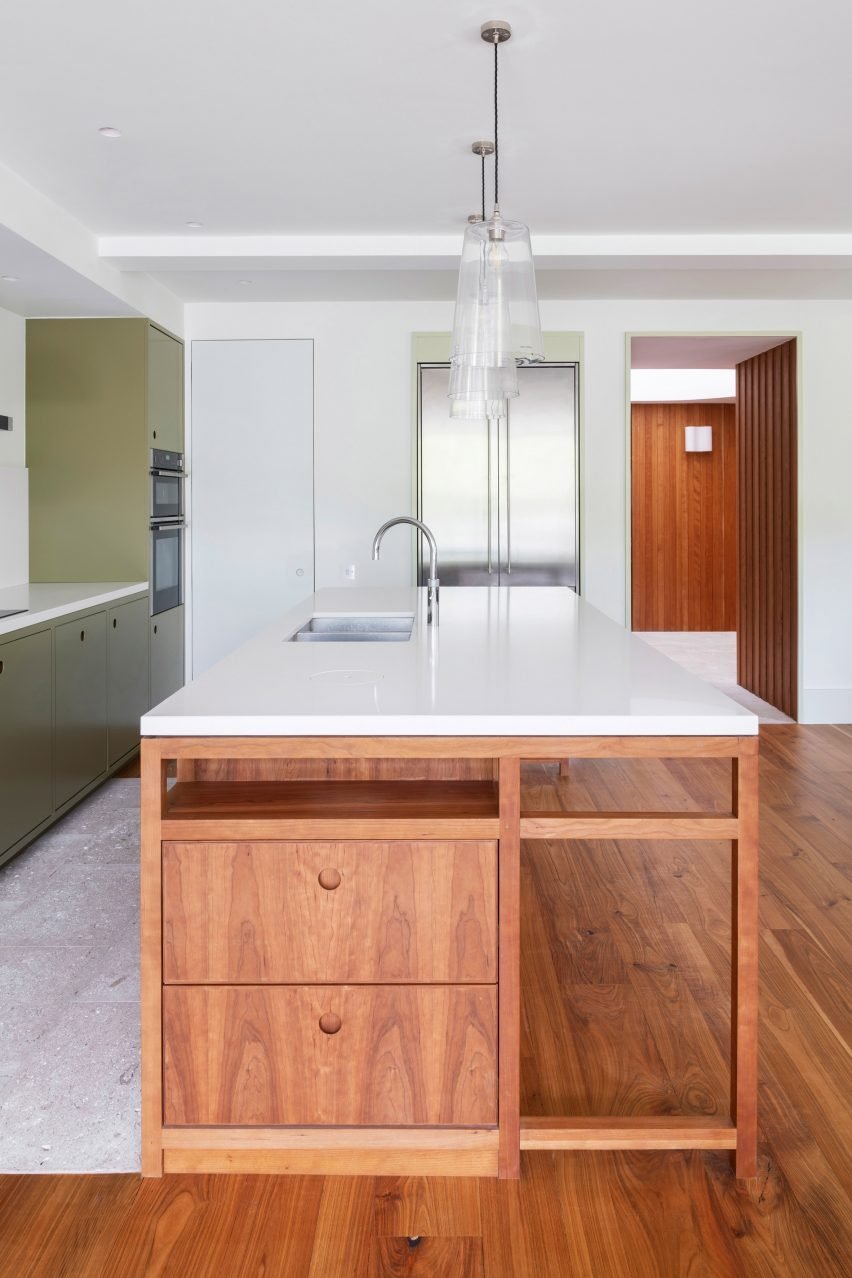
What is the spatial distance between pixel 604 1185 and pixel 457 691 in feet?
2.98

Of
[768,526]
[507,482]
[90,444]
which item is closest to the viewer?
[90,444]

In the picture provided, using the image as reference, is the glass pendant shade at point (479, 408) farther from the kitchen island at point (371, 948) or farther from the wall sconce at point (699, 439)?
the wall sconce at point (699, 439)

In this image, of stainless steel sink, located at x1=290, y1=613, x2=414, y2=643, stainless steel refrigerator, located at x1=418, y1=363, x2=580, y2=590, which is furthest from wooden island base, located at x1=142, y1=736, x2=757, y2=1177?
stainless steel refrigerator, located at x1=418, y1=363, x2=580, y2=590

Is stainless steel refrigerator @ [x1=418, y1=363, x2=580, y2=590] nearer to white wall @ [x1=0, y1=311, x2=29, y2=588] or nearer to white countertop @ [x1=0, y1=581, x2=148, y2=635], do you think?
white countertop @ [x1=0, y1=581, x2=148, y2=635]

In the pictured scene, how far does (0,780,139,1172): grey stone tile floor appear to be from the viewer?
199cm

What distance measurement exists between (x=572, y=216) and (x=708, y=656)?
5173mm

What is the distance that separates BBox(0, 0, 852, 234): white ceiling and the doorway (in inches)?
81.6

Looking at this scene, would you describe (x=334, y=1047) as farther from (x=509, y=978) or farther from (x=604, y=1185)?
(x=604, y=1185)

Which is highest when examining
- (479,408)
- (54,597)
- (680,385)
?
(680,385)

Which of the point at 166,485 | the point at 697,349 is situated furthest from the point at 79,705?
the point at 697,349

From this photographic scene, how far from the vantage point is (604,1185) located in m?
1.82

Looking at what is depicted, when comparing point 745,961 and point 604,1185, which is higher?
point 745,961

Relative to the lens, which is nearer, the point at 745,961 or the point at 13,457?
the point at 745,961

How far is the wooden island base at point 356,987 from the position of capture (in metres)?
1.80
